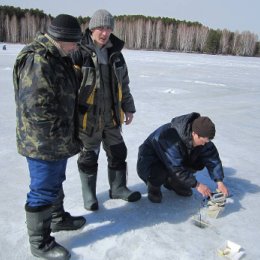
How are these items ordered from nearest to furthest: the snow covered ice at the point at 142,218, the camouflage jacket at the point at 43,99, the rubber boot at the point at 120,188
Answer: the camouflage jacket at the point at 43,99, the snow covered ice at the point at 142,218, the rubber boot at the point at 120,188

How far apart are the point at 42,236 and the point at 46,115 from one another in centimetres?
78

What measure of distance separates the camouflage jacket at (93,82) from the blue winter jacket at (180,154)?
0.42 m

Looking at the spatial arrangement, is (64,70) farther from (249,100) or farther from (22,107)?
(249,100)

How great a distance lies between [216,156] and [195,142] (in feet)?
1.06

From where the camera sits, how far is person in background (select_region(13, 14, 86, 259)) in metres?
1.79

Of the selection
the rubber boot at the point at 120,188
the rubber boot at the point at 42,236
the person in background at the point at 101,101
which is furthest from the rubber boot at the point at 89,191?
the rubber boot at the point at 42,236

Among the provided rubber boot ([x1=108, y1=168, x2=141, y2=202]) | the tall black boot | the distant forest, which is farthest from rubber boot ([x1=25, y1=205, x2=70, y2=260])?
the distant forest

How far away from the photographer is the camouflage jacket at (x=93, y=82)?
7.79 ft

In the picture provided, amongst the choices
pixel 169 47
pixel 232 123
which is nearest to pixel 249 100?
pixel 232 123

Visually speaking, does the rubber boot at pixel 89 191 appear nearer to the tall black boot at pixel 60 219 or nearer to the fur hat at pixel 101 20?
the tall black boot at pixel 60 219

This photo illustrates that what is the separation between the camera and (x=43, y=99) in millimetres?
A: 1790

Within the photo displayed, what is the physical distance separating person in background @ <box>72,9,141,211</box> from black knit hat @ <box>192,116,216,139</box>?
0.62 meters

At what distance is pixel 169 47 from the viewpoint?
57.8m

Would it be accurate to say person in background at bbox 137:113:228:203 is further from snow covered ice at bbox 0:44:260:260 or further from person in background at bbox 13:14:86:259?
person in background at bbox 13:14:86:259
